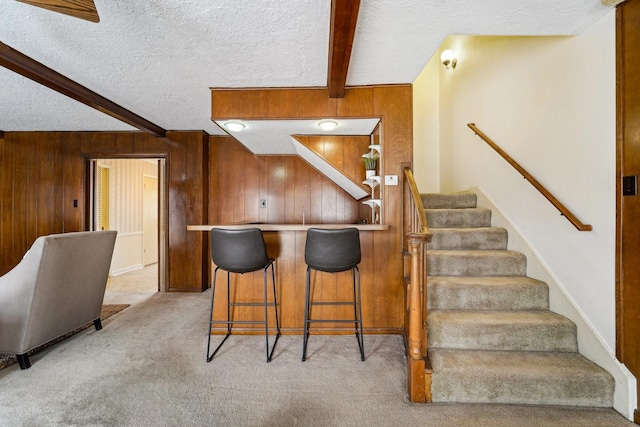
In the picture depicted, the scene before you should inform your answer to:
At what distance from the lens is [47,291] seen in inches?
84.6

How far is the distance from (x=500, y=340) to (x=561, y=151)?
145 cm

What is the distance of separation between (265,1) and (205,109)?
211cm

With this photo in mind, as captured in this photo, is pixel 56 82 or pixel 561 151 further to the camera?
pixel 56 82

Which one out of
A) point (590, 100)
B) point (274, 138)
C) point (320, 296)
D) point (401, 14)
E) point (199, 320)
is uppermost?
point (401, 14)

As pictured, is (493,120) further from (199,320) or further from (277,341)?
(199,320)

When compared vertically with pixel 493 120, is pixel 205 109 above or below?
above

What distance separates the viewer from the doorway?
4355mm

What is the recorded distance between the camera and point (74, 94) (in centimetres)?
270

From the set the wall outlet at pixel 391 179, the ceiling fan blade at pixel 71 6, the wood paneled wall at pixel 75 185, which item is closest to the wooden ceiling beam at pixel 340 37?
the wall outlet at pixel 391 179

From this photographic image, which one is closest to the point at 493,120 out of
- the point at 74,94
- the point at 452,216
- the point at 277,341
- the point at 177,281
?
the point at 452,216

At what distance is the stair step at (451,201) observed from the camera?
325 cm

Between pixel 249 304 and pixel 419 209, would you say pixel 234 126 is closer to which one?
pixel 249 304

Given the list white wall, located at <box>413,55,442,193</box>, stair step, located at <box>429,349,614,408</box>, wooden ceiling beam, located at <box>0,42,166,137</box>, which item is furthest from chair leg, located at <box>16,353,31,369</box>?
white wall, located at <box>413,55,442,193</box>

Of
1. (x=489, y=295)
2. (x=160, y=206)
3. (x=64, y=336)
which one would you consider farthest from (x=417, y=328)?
(x=160, y=206)
